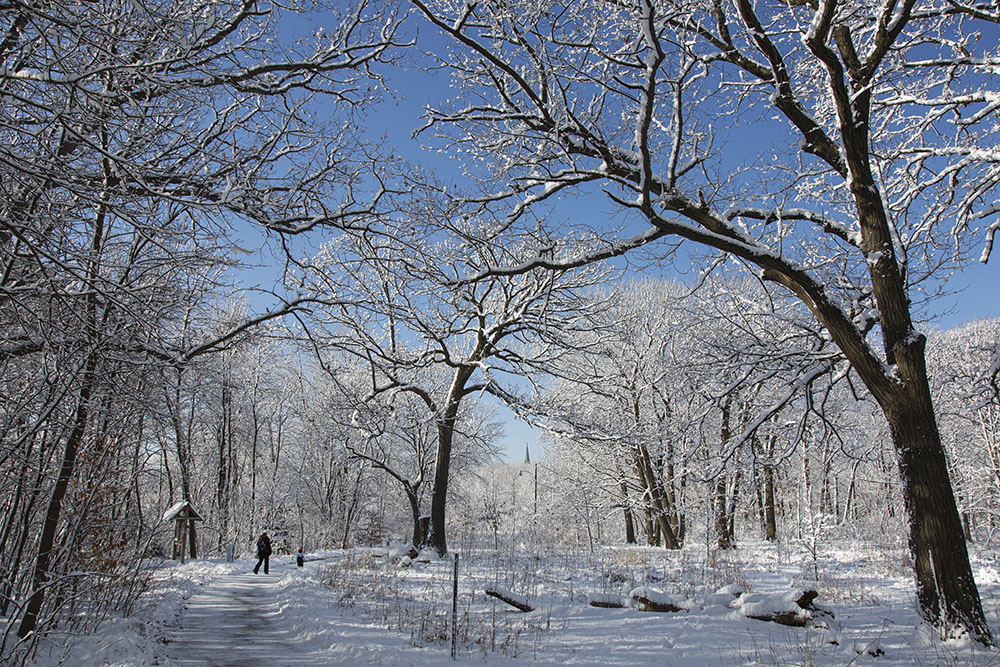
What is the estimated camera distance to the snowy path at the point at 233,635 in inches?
247

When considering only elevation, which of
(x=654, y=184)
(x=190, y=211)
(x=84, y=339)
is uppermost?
(x=654, y=184)

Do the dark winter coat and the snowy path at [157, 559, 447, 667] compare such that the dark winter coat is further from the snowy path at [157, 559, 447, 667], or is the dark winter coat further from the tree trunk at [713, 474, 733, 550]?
the tree trunk at [713, 474, 733, 550]

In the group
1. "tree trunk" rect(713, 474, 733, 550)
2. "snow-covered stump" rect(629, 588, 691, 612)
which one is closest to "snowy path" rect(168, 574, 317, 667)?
"snow-covered stump" rect(629, 588, 691, 612)

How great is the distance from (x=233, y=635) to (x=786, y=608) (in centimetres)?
719

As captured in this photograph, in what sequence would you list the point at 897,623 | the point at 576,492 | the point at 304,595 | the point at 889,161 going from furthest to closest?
1. the point at 576,492
2. the point at 304,595
3. the point at 889,161
4. the point at 897,623

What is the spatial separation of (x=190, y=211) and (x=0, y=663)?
414cm

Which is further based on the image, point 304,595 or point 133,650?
point 304,595

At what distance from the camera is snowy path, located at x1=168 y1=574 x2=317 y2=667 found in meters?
6.28

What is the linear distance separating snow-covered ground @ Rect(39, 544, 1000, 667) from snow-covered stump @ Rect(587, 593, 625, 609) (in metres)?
0.03

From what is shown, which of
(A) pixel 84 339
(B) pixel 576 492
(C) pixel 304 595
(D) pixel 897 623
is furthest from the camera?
(B) pixel 576 492

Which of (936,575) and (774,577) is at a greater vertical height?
(936,575)

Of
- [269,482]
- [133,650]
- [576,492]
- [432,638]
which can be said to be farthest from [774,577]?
[269,482]

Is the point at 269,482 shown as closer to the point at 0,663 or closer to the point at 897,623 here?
the point at 0,663

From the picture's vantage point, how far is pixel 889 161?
25.5 ft
